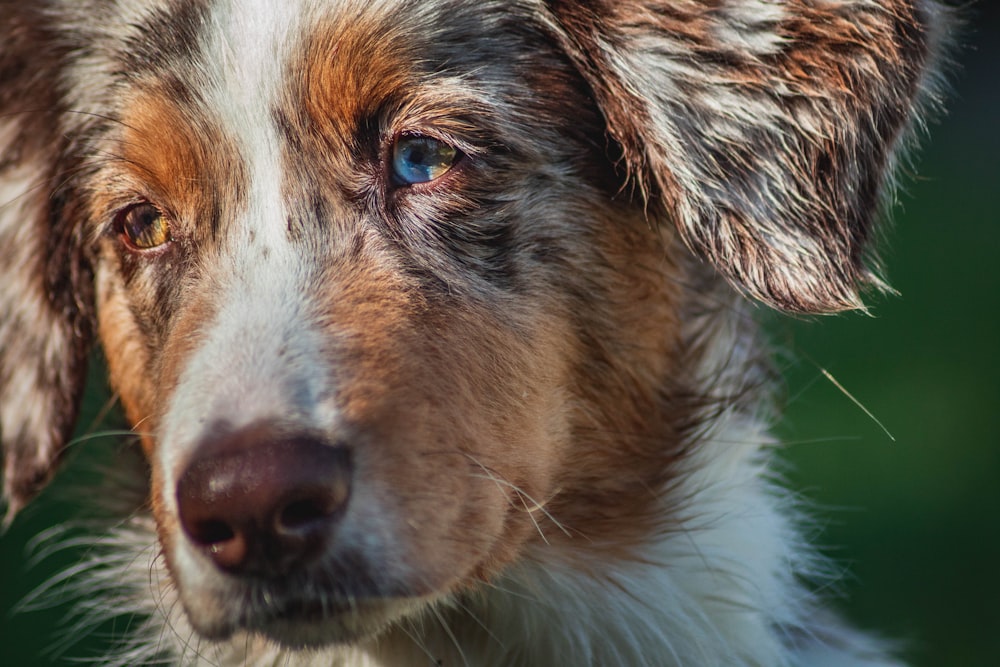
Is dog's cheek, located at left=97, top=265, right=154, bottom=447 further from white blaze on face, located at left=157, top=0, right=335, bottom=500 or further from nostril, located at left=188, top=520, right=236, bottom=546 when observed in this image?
nostril, located at left=188, top=520, right=236, bottom=546

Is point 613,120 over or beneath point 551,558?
over

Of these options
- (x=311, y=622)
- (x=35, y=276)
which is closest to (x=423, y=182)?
(x=311, y=622)

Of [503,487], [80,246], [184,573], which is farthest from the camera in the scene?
[80,246]

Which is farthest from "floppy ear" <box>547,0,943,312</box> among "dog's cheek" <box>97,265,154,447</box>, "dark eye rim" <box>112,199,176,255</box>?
"dog's cheek" <box>97,265,154,447</box>

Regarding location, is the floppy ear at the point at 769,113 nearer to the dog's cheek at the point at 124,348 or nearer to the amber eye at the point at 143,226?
the amber eye at the point at 143,226

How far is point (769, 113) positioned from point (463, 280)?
0.77 meters

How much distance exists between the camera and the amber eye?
2.73 meters

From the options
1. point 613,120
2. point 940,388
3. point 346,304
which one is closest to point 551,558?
point 346,304

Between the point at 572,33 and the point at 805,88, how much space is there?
0.53 meters

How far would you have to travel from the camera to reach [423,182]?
8.31ft

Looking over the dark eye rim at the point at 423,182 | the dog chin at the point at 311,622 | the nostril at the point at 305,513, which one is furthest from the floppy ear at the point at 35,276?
the nostril at the point at 305,513

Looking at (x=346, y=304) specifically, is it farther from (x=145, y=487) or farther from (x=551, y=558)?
(x=145, y=487)

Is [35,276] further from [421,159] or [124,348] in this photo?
[421,159]

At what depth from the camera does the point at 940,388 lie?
5594mm
